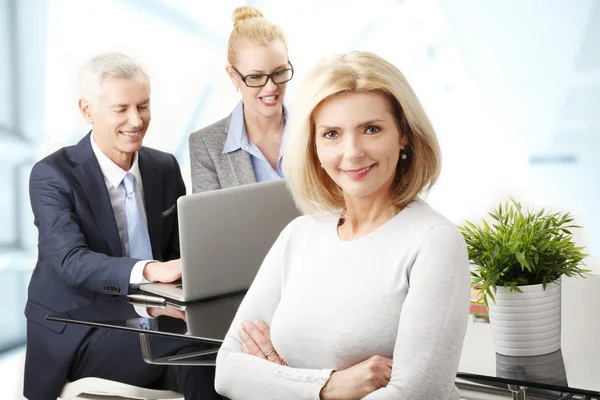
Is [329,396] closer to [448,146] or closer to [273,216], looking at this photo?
[273,216]

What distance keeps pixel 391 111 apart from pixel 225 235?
3.09ft

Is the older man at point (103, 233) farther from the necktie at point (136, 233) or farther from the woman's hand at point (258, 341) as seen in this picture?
the woman's hand at point (258, 341)

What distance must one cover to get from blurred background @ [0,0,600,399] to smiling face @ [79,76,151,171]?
6.75 ft

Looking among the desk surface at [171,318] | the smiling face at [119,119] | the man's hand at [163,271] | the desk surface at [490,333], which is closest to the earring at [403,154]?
the desk surface at [490,333]

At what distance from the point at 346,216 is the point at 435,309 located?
1.20 feet

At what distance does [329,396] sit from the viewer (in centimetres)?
164

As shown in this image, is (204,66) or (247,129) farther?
(204,66)

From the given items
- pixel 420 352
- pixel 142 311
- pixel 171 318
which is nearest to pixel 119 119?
pixel 142 311

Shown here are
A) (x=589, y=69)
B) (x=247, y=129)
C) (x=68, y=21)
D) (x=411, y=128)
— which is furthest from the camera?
(x=68, y=21)

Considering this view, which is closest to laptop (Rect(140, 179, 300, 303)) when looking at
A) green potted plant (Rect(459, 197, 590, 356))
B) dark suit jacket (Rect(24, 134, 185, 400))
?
dark suit jacket (Rect(24, 134, 185, 400))

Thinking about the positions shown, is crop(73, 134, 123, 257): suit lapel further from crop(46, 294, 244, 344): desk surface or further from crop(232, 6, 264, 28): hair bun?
crop(232, 6, 264, 28): hair bun

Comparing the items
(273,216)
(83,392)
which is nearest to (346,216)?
(273,216)

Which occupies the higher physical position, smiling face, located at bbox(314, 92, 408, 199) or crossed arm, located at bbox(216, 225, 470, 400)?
smiling face, located at bbox(314, 92, 408, 199)

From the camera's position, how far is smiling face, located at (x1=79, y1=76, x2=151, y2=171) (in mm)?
3107
